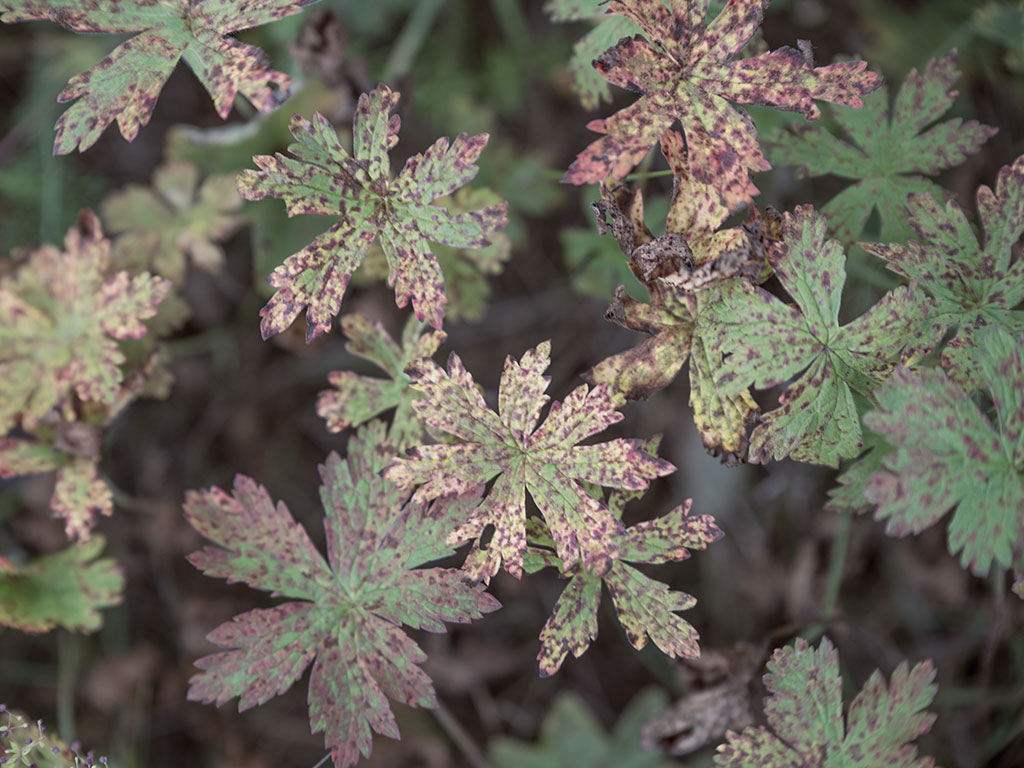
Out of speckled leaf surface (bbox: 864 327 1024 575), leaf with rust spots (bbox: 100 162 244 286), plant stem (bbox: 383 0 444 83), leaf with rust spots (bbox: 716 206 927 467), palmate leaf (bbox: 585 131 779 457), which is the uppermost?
plant stem (bbox: 383 0 444 83)

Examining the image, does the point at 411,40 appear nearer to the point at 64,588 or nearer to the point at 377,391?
the point at 377,391

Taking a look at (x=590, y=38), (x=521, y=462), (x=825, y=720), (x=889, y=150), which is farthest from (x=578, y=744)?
(x=590, y=38)

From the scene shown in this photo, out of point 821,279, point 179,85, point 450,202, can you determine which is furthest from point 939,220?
point 179,85

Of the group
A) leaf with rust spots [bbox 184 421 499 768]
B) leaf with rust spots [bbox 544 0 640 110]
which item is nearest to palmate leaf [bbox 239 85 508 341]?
leaf with rust spots [bbox 184 421 499 768]

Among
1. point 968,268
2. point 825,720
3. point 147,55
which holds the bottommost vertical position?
point 825,720

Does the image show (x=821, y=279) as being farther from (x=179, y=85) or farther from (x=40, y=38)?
(x=40, y=38)

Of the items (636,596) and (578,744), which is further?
(578,744)

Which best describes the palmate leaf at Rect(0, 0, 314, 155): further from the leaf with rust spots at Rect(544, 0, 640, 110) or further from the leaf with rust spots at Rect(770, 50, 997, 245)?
the leaf with rust spots at Rect(770, 50, 997, 245)
